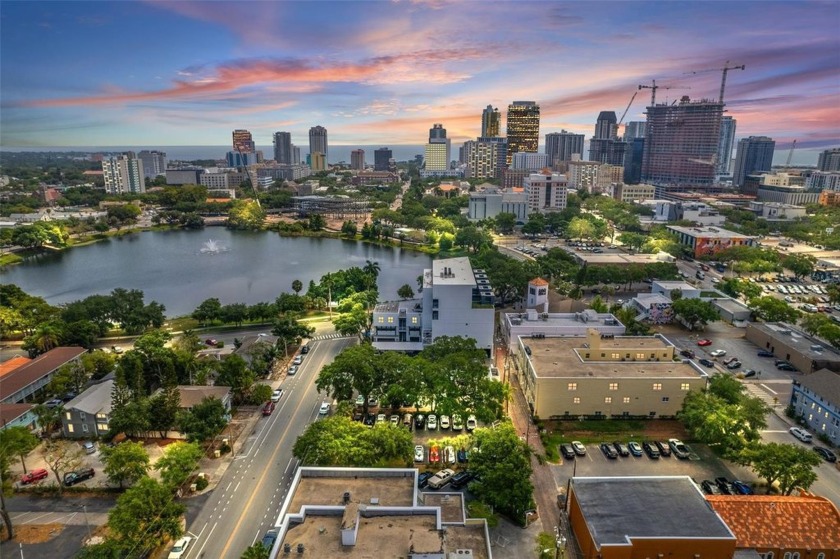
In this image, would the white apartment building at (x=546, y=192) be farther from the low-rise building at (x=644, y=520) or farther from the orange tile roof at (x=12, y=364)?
the low-rise building at (x=644, y=520)

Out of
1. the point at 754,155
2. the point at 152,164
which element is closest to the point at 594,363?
the point at 754,155

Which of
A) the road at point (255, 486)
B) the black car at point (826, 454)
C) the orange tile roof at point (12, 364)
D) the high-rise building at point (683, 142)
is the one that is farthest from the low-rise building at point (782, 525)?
the high-rise building at point (683, 142)

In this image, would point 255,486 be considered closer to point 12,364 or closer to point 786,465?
point 12,364

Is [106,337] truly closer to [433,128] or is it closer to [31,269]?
[31,269]

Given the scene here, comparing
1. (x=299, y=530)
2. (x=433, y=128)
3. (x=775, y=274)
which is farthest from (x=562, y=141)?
(x=299, y=530)

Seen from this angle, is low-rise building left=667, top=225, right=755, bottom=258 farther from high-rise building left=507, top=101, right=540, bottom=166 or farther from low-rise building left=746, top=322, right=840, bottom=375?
high-rise building left=507, top=101, right=540, bottom=166

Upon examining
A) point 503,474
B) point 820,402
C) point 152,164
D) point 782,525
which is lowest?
point 782,525

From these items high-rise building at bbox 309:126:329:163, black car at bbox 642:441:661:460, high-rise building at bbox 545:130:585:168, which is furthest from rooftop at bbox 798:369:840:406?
high-rise building at bbox 309:126:329:163
